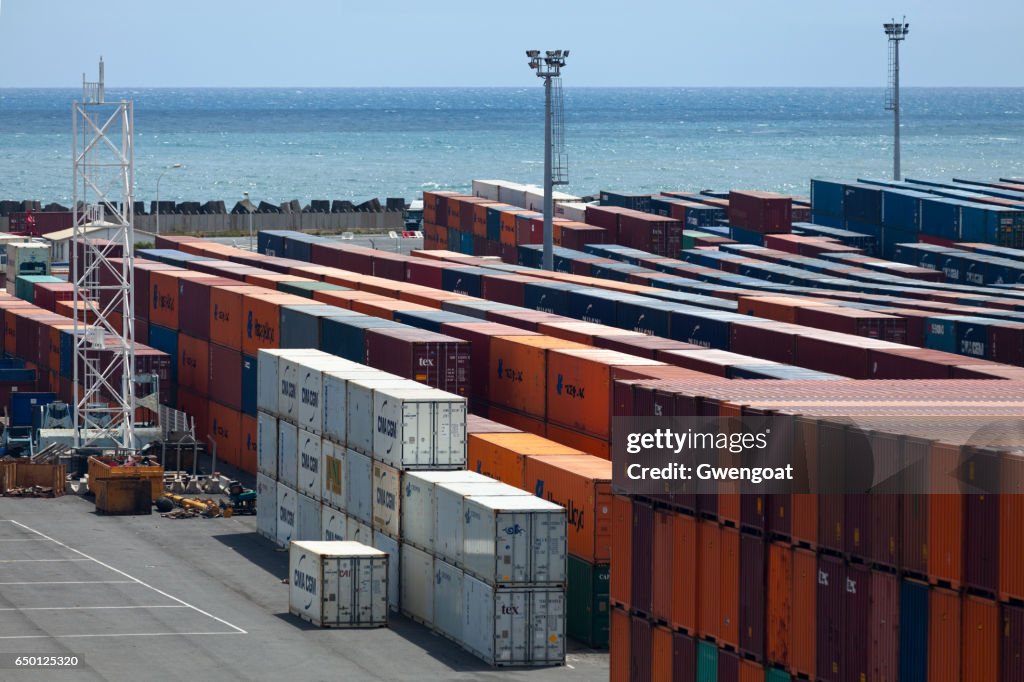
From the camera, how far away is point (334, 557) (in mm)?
41875

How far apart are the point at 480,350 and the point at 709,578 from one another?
2409 cm

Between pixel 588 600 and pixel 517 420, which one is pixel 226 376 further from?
pixel 588 600

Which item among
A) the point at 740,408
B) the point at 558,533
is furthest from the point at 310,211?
the point at 740,408

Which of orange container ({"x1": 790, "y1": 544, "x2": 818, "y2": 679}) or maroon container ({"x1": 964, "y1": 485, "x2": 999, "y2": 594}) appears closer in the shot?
maroon container ({"x1": 964, "y1": 485, "x2": 999, "y2": 594})

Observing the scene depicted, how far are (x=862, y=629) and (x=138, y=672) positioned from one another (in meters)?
17.1

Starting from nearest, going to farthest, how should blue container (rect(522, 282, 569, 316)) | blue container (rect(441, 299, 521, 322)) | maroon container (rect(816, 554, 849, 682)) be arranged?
maroon container (rect(816, 554, 849, 682)) < blue container (rect(441, 299, 521, 322)) < blue container (rect(522, 282, 569, 316))

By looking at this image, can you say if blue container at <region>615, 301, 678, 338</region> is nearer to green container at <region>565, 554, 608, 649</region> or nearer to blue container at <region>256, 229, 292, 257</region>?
green container at <region>565, 554, 608, 649</region>

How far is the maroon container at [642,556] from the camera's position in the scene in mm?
30734

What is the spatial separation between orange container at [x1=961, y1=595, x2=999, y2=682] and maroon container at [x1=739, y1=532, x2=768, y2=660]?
4443mm

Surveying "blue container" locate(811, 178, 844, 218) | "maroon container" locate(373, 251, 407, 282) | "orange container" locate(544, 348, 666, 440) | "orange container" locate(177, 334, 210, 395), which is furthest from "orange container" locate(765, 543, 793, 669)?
"blue container" locate(811, 178, 844, 218)

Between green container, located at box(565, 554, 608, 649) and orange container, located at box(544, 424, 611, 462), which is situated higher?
orange container, located at box(544, 424, 611, 462)

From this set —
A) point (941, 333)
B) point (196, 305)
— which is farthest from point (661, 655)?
point (196, 305)

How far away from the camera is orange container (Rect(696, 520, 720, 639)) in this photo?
28.9 m

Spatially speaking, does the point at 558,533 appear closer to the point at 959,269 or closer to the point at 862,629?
the point at 862,629
